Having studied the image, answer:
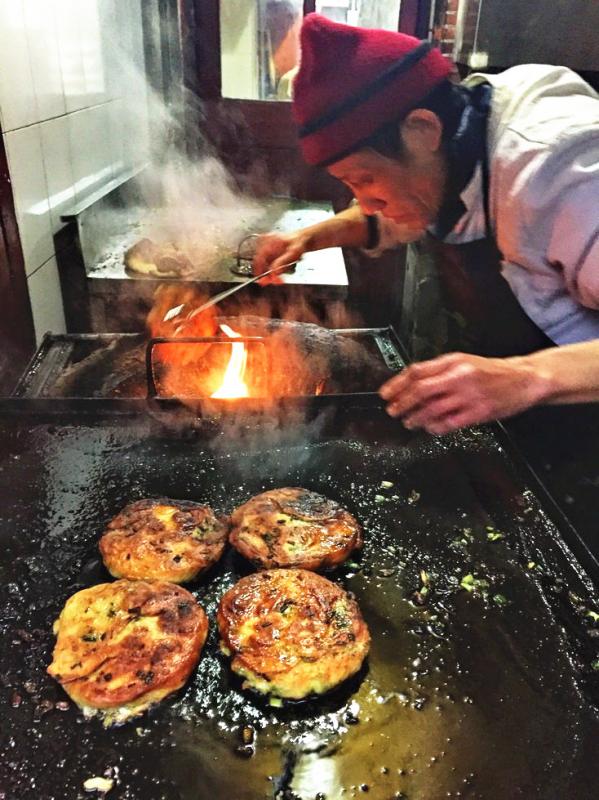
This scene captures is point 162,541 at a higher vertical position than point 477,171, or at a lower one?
lower

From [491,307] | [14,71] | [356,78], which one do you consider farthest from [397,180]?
[14,71]

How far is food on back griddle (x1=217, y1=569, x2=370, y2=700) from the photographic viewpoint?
4.48 feet

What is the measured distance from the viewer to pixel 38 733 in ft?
4.07

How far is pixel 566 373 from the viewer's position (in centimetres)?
155

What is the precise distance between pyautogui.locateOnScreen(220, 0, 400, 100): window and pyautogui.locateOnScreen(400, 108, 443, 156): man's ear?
3097 millimetres

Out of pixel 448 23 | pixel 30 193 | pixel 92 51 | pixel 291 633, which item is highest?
pixel 448 23

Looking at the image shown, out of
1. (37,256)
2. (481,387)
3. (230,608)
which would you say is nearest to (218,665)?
(230,608)

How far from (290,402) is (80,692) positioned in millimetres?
1165

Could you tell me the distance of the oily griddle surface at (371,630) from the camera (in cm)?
120

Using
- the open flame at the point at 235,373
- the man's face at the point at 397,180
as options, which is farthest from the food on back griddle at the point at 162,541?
the man's face at the point at 397,180

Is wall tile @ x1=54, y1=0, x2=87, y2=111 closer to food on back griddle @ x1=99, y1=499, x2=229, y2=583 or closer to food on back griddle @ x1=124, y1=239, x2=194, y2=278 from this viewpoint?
food on back griddle @ x1=124, y1=239, x2=194, y2=278

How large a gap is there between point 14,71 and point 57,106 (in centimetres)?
59

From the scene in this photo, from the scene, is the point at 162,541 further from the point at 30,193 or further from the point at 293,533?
the point at 30,193

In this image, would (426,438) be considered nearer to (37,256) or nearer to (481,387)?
Result: (481,387)
